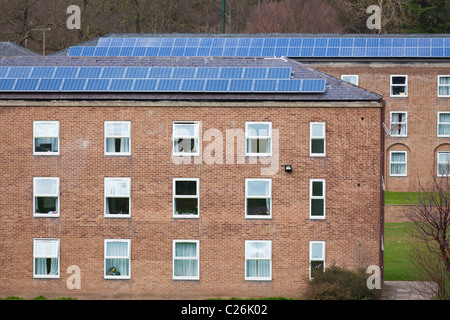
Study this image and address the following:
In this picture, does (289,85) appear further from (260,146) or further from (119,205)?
(119,205)

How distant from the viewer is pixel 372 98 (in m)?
34.7

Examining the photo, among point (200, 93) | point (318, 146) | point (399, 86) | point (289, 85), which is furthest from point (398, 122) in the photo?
point (200, 93)

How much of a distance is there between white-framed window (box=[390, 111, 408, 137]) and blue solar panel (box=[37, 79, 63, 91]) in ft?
101

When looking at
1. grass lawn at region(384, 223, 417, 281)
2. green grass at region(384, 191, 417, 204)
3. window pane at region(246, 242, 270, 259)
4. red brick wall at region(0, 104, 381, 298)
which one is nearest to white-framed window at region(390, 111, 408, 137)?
green grass at region(384, 191, 417, 204)

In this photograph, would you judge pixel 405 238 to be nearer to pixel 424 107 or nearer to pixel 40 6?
pixel 424 107

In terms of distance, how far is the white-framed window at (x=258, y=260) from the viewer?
115 feet

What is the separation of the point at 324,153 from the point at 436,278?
7993 millimetres

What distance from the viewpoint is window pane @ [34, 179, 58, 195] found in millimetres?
35531

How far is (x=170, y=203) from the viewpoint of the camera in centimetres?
3531

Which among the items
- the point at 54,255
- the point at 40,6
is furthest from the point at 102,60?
the point at 40,6

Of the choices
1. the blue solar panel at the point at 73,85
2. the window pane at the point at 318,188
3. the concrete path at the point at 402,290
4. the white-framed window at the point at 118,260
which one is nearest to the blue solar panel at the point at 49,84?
the blue solar panel at the point at 73,85

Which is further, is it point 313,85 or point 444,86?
point 444,86

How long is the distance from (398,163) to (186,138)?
30061mm

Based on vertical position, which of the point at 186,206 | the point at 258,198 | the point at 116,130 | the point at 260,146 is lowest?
the point at 186,206
